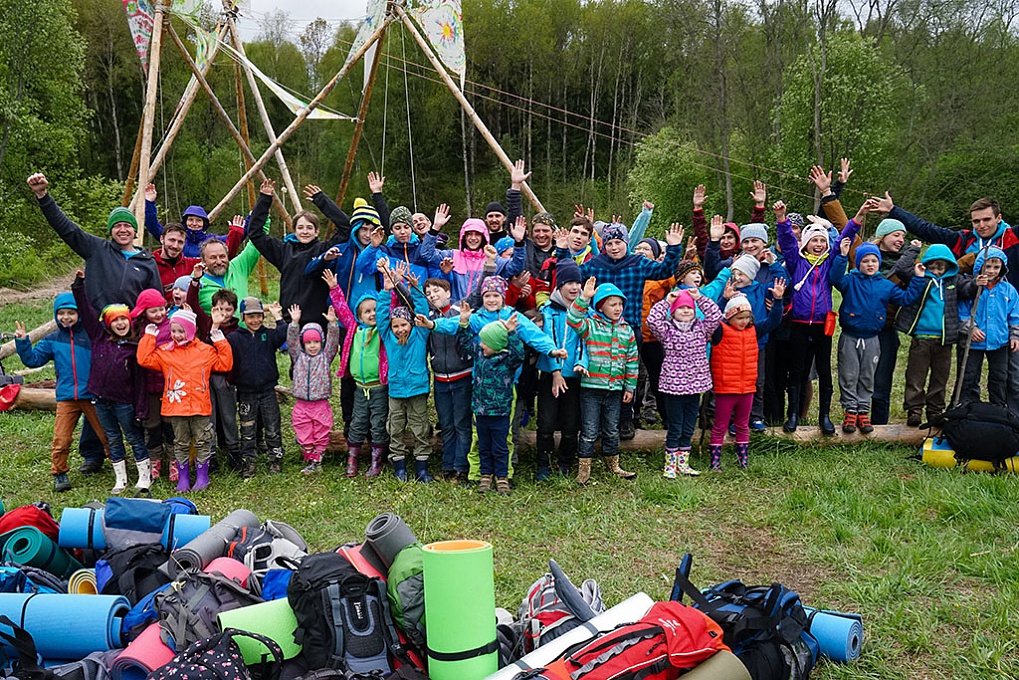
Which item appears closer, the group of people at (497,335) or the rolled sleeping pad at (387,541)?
the rolled sleeping pad at (387,541)

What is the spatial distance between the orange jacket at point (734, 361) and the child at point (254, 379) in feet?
12.6

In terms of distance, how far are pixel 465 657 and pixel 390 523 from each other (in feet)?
2.63

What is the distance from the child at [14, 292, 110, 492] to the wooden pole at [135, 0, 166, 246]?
190 cm

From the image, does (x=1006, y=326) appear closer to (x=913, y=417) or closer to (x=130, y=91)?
(x=913, y=417)

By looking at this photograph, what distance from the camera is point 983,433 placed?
5.65 metres

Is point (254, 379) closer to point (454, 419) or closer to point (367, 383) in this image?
point (367, 383)

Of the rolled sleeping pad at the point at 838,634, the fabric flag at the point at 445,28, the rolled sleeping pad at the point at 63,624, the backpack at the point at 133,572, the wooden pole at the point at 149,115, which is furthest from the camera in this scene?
the fabric flag at the point at 445,28

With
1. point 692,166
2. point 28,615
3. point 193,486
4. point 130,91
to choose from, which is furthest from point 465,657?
point 130,91

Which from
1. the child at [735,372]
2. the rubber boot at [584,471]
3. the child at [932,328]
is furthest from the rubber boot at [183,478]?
the child at [932,328]

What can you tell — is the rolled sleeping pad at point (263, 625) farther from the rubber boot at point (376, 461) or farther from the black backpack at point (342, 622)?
the rubber boot at point (376, 461)

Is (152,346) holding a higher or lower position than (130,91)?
lower

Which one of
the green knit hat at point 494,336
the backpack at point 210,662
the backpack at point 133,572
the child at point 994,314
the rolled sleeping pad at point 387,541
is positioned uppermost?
the child at point 994,314

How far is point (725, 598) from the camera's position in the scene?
3359 millimetres

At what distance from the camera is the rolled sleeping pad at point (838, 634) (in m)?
3.29
